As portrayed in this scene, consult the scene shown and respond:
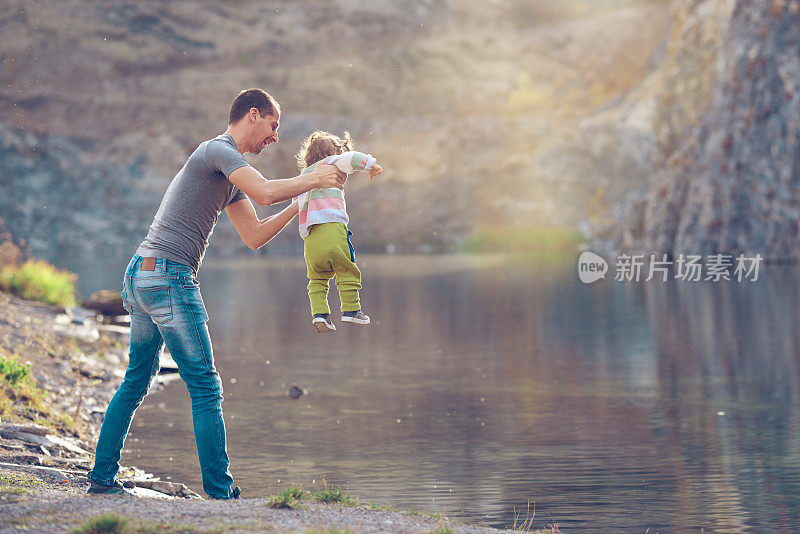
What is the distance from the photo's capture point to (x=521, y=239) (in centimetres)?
8469

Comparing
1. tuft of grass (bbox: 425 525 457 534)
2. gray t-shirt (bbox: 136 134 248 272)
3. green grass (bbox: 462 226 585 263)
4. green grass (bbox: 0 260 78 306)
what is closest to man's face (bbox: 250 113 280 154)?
gray t-shirt (bbox: 136 134 248 272)

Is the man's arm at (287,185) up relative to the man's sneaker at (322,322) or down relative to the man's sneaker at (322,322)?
up

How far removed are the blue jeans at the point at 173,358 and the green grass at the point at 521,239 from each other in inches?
2583

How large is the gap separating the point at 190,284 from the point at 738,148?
47489mm

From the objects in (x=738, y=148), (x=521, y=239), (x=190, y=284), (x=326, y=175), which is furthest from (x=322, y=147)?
(x=521, y=239)

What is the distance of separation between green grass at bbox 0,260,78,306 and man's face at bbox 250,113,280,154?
63.0ft

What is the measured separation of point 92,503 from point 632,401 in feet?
37.0

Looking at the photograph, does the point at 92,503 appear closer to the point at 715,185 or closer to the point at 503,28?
the point at 715,185

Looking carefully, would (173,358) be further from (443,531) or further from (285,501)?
(443,531)

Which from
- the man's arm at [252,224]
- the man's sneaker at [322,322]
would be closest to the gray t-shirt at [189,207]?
the man's arm at [252,224]

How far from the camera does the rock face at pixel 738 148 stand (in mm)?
49344

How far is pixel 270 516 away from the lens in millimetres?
7664

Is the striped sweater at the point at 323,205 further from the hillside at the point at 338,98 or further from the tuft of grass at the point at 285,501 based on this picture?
the hillside at the point at 338,98

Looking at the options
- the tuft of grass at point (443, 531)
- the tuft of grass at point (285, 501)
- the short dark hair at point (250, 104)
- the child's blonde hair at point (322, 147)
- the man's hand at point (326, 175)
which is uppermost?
the short dark hair at point (250, 104)
